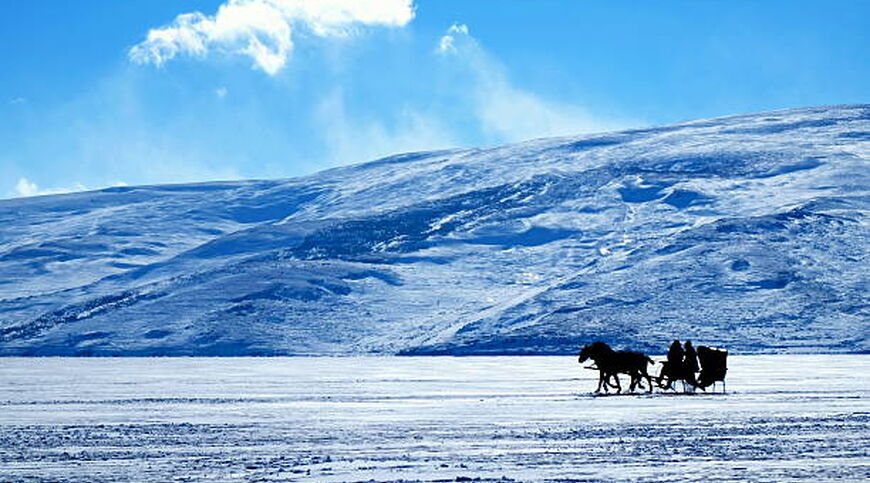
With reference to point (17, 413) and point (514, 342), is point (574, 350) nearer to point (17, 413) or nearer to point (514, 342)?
point (514, 342)

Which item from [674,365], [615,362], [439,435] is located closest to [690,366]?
[674,365]

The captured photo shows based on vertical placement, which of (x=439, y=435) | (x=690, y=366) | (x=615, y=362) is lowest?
(x=439, y=435)

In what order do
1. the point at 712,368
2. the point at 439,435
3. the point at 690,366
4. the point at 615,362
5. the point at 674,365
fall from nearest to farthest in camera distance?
the point at 439,435 < the point at 712,368 < the point at 674,365 < the point at 690,366 < the point at 615,362

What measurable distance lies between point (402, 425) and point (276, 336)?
142959 mm

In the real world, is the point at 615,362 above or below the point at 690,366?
above

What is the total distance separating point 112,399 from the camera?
4672 centimetres

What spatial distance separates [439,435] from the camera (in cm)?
2944

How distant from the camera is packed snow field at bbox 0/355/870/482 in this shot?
883 inches

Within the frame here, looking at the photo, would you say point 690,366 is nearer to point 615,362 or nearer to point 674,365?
point 674,365

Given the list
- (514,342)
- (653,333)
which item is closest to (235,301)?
(514,342)

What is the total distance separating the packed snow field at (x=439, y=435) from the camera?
22422 millimetres

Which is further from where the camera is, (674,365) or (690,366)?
(690,366)

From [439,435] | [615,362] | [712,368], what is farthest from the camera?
[615,362]

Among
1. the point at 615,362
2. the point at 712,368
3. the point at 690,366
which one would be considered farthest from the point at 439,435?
the point at 690,366
